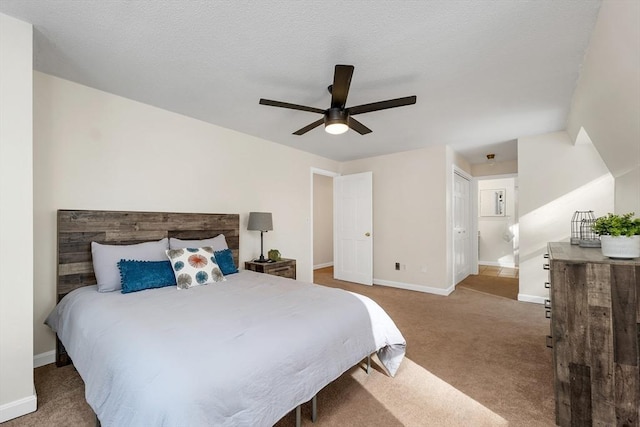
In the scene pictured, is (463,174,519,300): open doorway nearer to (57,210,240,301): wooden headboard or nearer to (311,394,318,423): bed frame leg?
(311,394,318,423): bed frame leg

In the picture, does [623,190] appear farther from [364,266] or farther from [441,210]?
[364,266]

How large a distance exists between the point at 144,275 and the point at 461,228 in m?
5.24

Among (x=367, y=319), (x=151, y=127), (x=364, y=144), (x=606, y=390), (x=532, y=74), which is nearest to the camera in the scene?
(x=606, y=390)

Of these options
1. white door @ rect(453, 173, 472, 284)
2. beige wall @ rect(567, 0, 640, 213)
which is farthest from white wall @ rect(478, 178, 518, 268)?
beige wall @ rect(567, 0, 640, 213)

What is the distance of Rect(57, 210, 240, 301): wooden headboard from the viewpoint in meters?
2.46

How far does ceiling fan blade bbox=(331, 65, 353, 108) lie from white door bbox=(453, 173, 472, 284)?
350 centimetres

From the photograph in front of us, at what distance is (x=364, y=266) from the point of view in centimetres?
538

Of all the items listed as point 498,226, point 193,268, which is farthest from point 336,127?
point 498,226

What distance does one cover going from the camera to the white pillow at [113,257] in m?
2.39

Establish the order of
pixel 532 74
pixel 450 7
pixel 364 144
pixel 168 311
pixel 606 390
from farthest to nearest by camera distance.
Result: pixel 364 144, pixel 532 74, pixel 168 311, pixel 450 7, pixel 606 390

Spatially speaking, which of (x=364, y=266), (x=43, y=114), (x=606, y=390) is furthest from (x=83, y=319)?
(x=364, y=266)

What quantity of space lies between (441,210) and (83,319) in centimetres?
441

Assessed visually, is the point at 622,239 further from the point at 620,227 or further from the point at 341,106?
the point at 341,106

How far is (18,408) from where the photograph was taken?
180 cm
